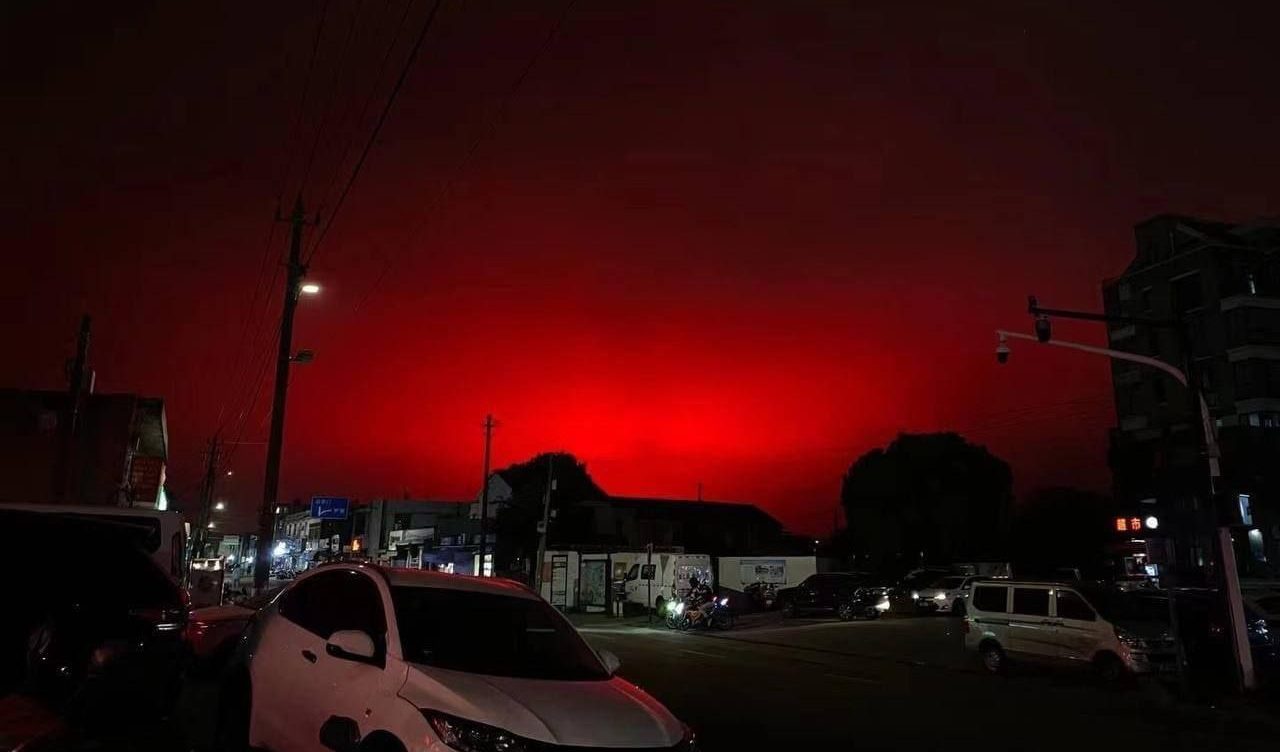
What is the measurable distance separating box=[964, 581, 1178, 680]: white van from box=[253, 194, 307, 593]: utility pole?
60.4 feet

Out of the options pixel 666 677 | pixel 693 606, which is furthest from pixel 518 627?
pixel 693 606

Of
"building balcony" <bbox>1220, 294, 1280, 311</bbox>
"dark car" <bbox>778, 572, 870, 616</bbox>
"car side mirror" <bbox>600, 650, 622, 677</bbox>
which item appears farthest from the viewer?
"building balcony" <bbox>1220, 294, 1280, 311</bbox>

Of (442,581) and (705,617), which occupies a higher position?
(442,581)

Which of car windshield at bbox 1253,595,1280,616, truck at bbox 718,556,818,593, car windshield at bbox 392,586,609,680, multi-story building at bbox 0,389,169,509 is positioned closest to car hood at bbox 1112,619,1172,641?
car windshield at bbox 1253,595,1280,616

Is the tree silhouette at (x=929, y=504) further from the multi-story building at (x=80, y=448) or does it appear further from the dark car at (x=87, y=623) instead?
the dark car at (x=87, y=623)

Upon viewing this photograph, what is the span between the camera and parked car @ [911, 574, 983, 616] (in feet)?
125

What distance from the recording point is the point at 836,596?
3825 cm

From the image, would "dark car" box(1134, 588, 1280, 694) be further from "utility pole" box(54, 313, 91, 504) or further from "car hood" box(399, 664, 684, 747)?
"utility pole" box(54, 313, 91, 504)

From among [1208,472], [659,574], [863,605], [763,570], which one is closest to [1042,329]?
[1208,472]

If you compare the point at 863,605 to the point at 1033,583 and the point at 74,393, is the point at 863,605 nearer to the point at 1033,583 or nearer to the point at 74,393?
the point at 1033,583

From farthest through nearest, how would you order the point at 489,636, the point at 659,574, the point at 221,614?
the point at 659,574 < the point at 221,614 < the point at 489,636

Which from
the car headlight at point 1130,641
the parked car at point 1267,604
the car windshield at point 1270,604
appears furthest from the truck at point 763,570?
the car headlight at point 1130,641

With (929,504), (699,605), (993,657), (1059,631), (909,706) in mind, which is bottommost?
(909,706)

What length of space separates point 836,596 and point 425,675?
3543cm
